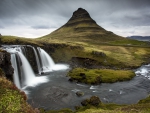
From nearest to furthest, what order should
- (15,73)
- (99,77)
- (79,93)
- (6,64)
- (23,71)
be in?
(6,64) → (79,93) → (15,73) → (23,71) → (99,77)

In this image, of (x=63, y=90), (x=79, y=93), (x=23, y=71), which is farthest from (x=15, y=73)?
(x=79, y=93)

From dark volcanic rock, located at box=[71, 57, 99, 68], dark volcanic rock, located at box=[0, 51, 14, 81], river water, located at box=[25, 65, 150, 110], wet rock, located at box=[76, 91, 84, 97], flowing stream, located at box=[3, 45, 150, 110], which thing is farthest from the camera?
dark volcanic rock, located at box=[71, 57, 99, 68]

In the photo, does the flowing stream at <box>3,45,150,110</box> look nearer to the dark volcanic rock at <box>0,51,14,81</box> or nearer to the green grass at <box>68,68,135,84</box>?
the green grass at <box>68,68,135,84</box>

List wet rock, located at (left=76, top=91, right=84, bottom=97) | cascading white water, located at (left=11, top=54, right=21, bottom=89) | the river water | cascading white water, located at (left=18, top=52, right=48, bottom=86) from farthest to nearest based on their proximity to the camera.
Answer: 1. cascading white water, located at (left=18, top=52, right=48, bottom=86)
2. cascading white water, located at (left=11, top=54, right=21, bottom=89)
3. wet rock, located at (left=76, top=91, right=84, bottom=97)
4. the river water

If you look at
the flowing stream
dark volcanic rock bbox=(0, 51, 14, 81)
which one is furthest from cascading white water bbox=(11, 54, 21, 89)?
dark volcanic rock bbox=(0, 51, 14, 81)

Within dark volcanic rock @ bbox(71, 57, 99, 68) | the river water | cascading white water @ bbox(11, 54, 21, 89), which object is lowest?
the river water

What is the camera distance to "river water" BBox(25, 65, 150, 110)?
138ft

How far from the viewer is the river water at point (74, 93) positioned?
1657 inches

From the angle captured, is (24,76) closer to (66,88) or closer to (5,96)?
(66,88)

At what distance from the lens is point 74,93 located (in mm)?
49156

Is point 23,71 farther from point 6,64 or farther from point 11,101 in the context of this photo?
point 11,101

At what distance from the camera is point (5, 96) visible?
20.4 metres

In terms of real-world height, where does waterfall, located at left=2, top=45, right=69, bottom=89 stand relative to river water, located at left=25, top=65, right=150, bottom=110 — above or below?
above

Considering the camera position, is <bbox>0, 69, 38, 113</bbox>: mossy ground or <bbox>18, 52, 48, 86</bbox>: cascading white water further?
<bbox>18, 52, 48, 86</bbox>: cascading white water
